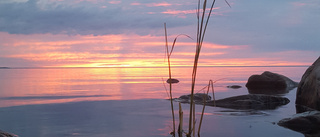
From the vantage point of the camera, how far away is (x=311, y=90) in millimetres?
7219

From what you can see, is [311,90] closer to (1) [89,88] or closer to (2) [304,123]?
(2) [304,123]

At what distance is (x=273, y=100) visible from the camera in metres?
8.19

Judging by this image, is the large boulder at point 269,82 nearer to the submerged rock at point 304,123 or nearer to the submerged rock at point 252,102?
the submerged rock at point 252,102

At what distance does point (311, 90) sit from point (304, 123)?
257cm

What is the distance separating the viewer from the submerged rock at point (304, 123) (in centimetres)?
473

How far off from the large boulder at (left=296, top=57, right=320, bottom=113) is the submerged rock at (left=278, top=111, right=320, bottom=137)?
5.96ft

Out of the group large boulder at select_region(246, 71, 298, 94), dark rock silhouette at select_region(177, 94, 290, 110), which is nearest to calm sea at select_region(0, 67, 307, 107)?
dark rock silhouette at select_region(177, 94, 290, 110)

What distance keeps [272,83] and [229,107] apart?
7609 mm

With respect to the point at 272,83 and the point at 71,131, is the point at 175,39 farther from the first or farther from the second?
the point at 272,83

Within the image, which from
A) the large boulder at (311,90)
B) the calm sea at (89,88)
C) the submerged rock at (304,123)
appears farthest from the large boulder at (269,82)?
the submerged rock at (304,123)

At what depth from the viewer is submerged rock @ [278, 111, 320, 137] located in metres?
4.73

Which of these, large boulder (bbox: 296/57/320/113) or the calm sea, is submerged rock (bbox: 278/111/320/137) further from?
large boulder (bbox: 296/57/320/113)

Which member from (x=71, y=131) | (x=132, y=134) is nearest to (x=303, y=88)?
(x=132, y=134)

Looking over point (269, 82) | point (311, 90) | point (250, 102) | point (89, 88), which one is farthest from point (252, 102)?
point (89, 88)
